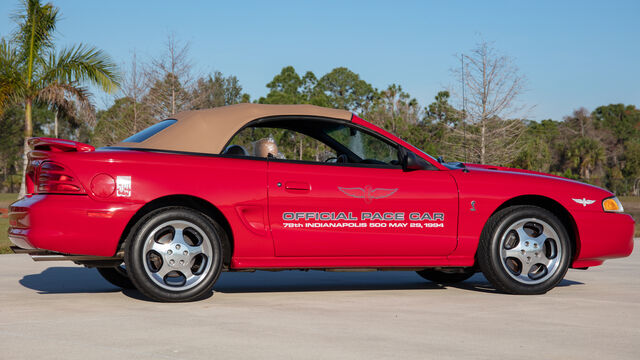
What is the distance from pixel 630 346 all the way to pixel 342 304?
216cm

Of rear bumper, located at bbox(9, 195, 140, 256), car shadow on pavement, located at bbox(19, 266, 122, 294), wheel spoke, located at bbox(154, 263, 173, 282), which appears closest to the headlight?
wheel spoke, located at bbox(154, 263, 173, 282)

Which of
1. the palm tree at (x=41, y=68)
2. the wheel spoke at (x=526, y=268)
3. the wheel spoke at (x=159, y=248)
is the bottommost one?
the wheel spoke at (x=526, y=268)

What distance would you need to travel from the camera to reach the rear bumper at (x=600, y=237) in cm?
628

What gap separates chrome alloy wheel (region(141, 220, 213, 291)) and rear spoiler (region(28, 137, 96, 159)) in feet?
2.65

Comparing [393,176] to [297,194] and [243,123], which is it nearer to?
[297,194]

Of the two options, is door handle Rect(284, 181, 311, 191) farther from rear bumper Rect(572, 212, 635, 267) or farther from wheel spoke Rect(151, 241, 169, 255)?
rear bumper Rect(572, 212, 635, 267)

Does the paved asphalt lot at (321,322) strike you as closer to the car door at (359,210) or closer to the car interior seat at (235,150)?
the car door at (359,210)

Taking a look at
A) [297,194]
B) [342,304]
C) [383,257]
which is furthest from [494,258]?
[297,194]

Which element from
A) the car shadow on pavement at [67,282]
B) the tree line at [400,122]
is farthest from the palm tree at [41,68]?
the car shadow on pavement at [67,282]

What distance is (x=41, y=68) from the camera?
21.3 m

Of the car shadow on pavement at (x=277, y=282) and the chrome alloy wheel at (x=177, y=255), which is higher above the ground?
the chrome alloy wheel at (x=177, y=255)

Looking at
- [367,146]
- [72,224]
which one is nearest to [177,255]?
[72,224]

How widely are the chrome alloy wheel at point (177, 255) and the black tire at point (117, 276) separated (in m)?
1.02

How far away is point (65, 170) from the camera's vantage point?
5164 millimetres
